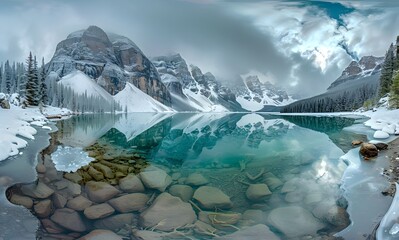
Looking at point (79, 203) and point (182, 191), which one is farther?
point (182, 191)

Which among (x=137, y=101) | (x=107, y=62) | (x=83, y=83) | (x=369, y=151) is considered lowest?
(x=369, y=151)

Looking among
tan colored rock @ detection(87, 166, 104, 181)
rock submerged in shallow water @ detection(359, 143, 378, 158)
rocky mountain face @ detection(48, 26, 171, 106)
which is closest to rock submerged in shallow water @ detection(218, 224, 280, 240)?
tan colored rock @ detection(87, 166, 104, 181)

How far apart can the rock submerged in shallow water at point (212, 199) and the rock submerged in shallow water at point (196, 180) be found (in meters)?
0.45

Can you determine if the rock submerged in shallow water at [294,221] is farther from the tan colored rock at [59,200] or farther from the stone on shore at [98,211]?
the tan colored rock at [59,200]

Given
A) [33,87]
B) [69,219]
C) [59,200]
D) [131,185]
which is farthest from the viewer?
[33,87]

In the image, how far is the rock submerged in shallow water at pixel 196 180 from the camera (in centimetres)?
462

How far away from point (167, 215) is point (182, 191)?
73 centimetres

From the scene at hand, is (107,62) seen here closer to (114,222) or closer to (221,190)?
(221,190)

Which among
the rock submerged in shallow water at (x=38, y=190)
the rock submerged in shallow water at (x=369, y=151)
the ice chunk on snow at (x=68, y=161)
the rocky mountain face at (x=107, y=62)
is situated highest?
the rocky mountain face at (x=107, y=62)

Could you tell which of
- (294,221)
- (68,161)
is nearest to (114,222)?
(294,221)

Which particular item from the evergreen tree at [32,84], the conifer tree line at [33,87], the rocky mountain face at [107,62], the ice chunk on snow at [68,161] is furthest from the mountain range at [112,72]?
the ice chunk on snow at [68,161]

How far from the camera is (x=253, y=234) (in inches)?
120

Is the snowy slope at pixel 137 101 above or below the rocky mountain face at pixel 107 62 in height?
below

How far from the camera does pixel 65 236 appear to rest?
9.96 ft
